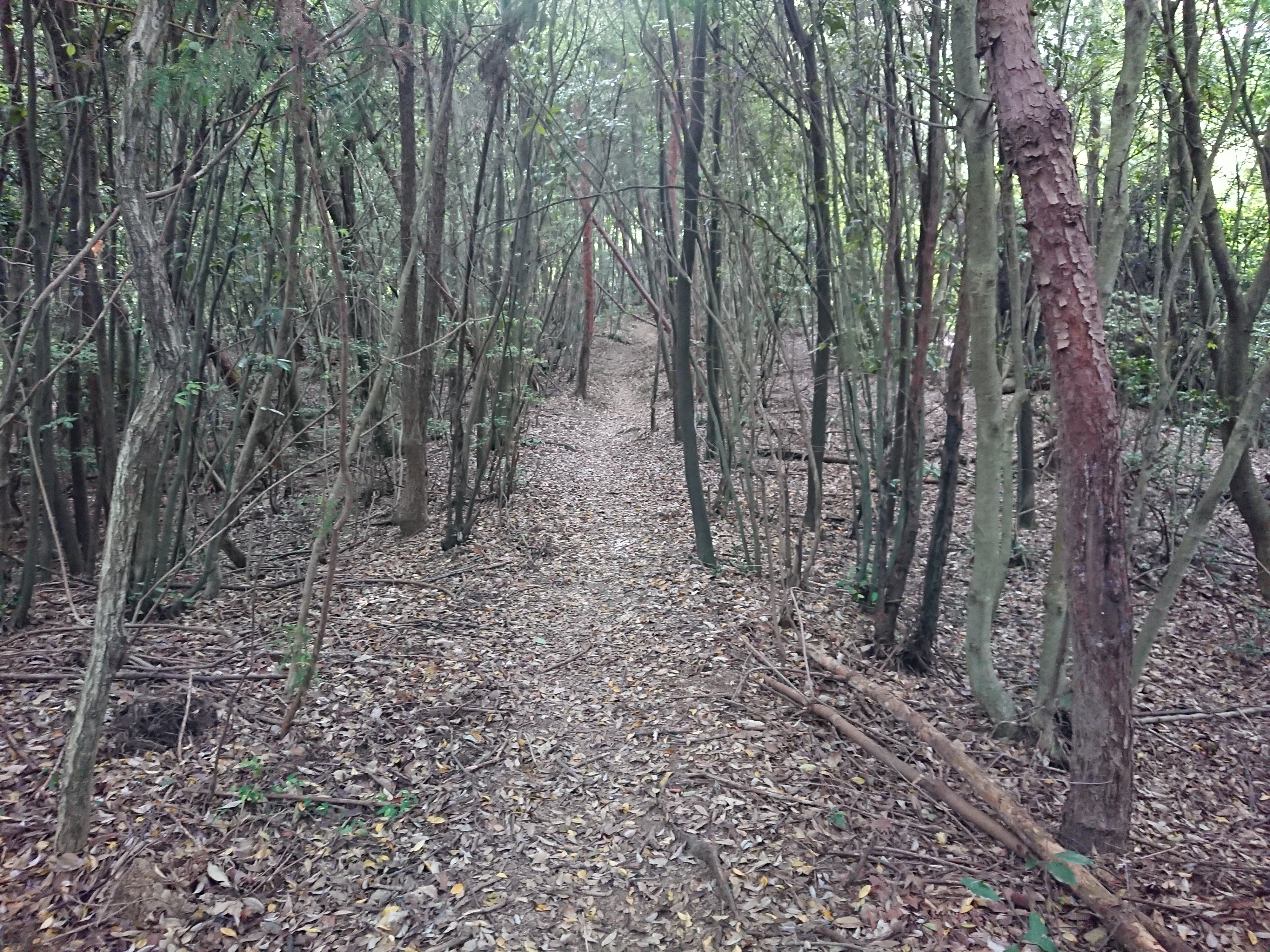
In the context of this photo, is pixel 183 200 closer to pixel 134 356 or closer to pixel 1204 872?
pixel 134 356

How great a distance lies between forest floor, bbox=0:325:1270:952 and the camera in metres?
3.28

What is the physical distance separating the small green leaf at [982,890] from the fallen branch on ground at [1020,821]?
316 mm

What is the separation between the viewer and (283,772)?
409 centimetres

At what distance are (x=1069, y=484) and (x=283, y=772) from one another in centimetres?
421

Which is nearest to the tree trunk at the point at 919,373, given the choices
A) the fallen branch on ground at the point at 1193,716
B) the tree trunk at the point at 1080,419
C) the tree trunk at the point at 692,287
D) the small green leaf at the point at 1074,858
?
the fallen branch on ground at the point at 1193,716

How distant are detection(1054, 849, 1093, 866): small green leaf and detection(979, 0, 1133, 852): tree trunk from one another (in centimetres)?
14

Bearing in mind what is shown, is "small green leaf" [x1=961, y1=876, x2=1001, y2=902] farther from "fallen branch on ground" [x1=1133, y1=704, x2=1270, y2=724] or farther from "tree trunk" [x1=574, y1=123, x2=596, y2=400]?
"tree trunk" [x1=574, y1=123, x2=596, y2=400]

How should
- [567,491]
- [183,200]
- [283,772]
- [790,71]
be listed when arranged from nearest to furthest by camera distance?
1. [283,772]
2. [183,200]
3. [790,71]
4. [567,491]

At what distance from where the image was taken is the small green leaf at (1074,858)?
10.2 ft

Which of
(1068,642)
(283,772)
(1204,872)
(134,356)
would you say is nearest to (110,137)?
(134,356)

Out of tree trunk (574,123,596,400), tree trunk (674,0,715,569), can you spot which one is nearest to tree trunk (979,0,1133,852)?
tree trunk (674,0,715,569)

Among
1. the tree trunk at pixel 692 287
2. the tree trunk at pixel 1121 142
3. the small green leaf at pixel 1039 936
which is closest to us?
the small green leaf at pixel 1039 936

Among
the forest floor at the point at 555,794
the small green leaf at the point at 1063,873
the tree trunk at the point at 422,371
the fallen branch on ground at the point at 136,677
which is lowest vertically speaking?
the forest floor at the point at 555,794

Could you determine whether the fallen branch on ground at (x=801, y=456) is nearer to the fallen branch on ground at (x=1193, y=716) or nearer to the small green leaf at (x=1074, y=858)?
the fallen branch on ground at (x=1193, y=716)
